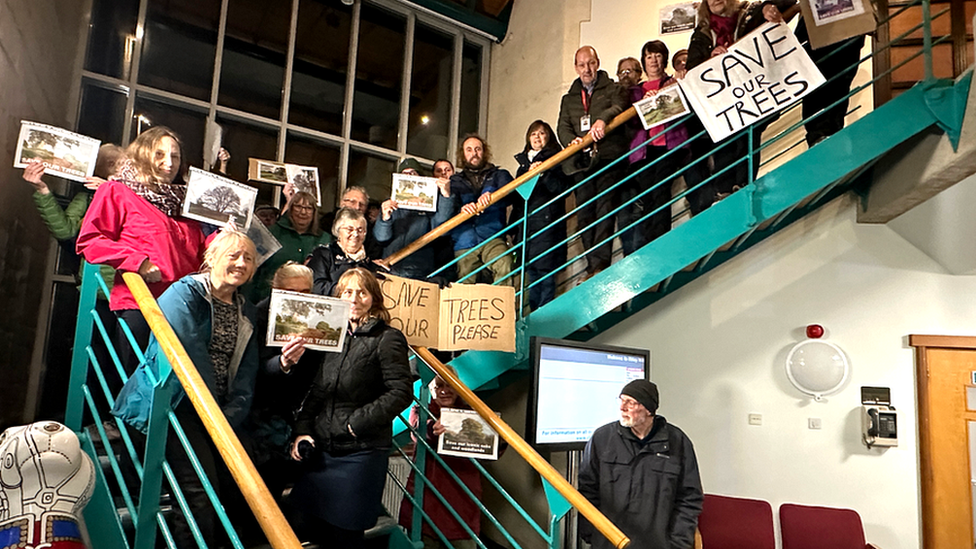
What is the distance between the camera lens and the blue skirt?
193 cm

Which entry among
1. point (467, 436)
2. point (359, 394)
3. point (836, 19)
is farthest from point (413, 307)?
point (836, 19)

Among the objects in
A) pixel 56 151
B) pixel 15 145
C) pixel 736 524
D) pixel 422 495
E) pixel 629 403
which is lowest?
pixel 736 524

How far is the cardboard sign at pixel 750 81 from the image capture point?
289cm

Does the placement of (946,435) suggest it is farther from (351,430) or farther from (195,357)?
(195,357)

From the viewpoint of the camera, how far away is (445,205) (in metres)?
3.46

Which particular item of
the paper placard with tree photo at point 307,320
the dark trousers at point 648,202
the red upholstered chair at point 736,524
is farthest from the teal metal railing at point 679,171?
the red upholstered chair at point 736,524

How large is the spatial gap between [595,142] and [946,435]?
2681 millimetres

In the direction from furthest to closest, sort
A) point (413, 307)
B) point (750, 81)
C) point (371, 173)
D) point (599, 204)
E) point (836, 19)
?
point (371, 173) < point (599, 204) < point (750, 81) < point (836, 19) < point (413, 307)

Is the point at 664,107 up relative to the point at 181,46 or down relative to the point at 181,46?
down

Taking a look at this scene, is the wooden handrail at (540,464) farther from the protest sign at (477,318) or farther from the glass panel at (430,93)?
the glass panel at (430,93)

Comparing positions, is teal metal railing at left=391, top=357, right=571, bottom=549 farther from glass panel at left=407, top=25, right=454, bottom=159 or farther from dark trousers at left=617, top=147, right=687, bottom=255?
glass panel at left=407, top=25, right=454, bottom=159

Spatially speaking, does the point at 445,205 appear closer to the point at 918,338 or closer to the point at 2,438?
the point at 2,438

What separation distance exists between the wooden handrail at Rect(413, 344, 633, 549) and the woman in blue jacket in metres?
0.88

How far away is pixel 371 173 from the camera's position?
4816 mm
